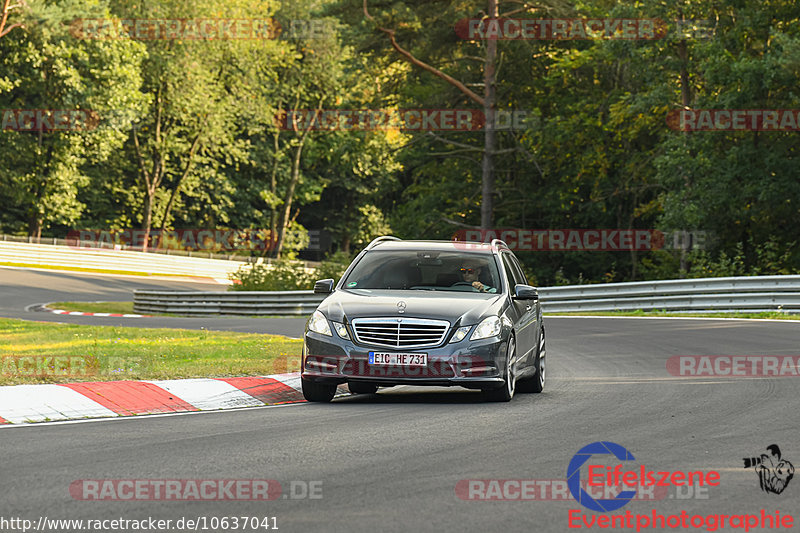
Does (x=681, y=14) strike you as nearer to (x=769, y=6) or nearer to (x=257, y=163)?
→ (x=769, y=6)

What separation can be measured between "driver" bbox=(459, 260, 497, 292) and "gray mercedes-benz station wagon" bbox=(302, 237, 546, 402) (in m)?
0.01

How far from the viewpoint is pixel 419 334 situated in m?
11.3

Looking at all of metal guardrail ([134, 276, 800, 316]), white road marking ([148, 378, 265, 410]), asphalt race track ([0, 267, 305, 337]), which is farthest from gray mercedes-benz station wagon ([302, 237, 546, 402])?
metal guardrail ([134, 276, 800, 316])

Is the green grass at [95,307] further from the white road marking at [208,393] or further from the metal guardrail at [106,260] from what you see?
the white road marking at [208,393]

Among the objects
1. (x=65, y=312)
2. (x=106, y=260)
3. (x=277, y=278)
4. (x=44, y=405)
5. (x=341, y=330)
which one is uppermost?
(x=341, y=330)

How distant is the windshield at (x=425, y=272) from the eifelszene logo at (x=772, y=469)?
4726mm

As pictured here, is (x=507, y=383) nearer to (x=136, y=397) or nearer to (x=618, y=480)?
(x=136, y=397)

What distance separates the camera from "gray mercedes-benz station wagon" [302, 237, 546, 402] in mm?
11227

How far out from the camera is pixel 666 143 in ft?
114

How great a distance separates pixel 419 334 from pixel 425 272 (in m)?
1.55

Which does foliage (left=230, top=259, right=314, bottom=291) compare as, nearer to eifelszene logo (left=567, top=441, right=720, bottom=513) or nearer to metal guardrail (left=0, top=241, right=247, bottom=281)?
metal guardrail (left=0, top=241, right=247, bottom=281)

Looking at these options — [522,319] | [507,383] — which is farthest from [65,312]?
[507,383]

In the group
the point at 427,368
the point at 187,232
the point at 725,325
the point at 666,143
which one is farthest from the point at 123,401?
the point at 187,232

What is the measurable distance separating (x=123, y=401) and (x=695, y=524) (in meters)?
6.44
